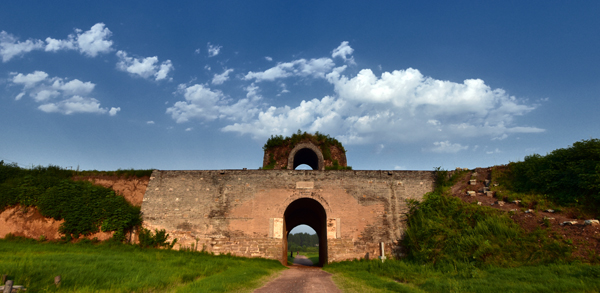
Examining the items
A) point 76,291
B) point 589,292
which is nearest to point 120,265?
point 76,291

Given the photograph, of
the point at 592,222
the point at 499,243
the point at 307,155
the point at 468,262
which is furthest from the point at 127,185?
the point at 592,222

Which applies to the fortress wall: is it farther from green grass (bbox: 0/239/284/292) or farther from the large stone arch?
green grass (bbox: 0/239/284/292)

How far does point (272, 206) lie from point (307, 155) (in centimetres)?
629

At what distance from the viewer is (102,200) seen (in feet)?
45.8

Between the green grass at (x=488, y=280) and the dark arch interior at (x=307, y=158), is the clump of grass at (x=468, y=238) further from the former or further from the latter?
the dark arch interior at (x=307, y=158)

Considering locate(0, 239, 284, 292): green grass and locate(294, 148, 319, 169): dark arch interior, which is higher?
locate(294, 148, 319, 169): dark arch interior

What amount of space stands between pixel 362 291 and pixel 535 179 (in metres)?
10.3

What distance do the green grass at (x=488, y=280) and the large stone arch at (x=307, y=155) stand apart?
28.2 ft

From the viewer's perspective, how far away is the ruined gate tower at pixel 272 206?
1383 centimetres

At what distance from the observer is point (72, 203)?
1364cm

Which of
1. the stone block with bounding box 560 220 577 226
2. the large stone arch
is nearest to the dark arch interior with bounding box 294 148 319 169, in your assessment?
the large stone arch

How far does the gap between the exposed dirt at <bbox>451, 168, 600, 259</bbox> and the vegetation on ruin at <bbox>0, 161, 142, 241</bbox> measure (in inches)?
642

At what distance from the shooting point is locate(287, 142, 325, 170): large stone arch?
18.0 m

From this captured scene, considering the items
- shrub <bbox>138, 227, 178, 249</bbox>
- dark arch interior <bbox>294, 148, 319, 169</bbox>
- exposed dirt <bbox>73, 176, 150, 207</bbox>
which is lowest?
shrub <bbox>138, 227, 178, 249</bbox>
